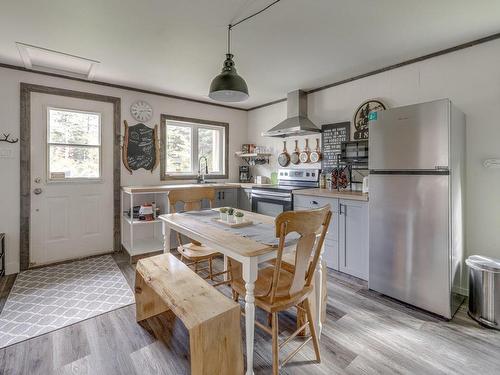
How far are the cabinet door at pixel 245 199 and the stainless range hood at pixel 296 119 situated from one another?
1.02 meters

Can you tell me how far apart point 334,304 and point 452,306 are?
37.3 inches

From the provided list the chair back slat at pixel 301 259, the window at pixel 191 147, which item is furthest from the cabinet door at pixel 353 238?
the window at pixel 191 147

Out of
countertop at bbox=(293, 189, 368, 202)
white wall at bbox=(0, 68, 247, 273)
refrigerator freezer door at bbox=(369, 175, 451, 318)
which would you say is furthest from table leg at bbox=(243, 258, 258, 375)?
white wall at bbox=(0, 68, 247, 273)

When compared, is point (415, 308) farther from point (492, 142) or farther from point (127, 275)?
point (127, 275)

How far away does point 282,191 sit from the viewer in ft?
11.6

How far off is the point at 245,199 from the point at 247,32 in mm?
2585

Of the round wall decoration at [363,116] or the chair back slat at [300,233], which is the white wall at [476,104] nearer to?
the round wall decoration at [363,116]

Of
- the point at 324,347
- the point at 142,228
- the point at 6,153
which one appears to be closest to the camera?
the point at 324,347

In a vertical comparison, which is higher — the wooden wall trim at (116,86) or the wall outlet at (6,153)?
the wooden wall trim at (116,86)

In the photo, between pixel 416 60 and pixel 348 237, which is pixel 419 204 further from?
pixel 416 60

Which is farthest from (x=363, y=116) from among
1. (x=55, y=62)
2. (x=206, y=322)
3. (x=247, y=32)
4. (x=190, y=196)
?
(x=55, y=62)

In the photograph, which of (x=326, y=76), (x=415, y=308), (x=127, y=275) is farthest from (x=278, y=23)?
(x=127, y=275)

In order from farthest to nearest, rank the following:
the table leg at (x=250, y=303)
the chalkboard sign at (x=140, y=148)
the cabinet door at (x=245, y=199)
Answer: the cabinet door at (x=245, y=199) → the chalkboard sign at (x=140, y=148) → the table leg at (x=250, y=303)

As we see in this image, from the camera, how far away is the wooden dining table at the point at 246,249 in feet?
4.81
